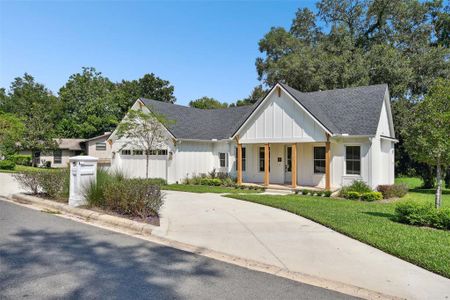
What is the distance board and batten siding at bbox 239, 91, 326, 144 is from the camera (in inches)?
639

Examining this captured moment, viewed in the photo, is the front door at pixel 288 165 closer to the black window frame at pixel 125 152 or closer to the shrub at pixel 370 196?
the shrub at pixel 370 196

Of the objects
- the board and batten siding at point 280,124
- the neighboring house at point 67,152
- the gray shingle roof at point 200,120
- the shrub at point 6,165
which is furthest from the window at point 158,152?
the shrub at point 6,165

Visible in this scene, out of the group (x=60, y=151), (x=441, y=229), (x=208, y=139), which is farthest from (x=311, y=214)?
(x=60, y=151)

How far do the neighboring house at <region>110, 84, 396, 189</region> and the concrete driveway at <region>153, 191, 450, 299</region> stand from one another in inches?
300

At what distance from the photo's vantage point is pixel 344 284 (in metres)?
4.42

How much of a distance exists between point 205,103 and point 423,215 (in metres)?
54.4

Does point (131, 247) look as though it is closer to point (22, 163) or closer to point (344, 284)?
point (344, 284)

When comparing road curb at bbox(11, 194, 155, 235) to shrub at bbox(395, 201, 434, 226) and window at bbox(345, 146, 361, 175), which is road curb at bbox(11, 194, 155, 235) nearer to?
shrub at bbox(395, 201, 434, 226)

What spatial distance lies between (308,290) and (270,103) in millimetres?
14330

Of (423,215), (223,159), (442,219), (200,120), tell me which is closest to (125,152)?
(200,120)

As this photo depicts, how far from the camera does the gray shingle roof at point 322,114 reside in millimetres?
16094

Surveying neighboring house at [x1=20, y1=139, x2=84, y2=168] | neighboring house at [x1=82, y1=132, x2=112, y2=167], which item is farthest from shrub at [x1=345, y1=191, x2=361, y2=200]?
neighboring house at [x1=20, y1=139, x2=84, y2=168]

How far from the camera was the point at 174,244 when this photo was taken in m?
6.32

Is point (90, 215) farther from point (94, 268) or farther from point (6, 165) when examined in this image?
point (6, 165)
